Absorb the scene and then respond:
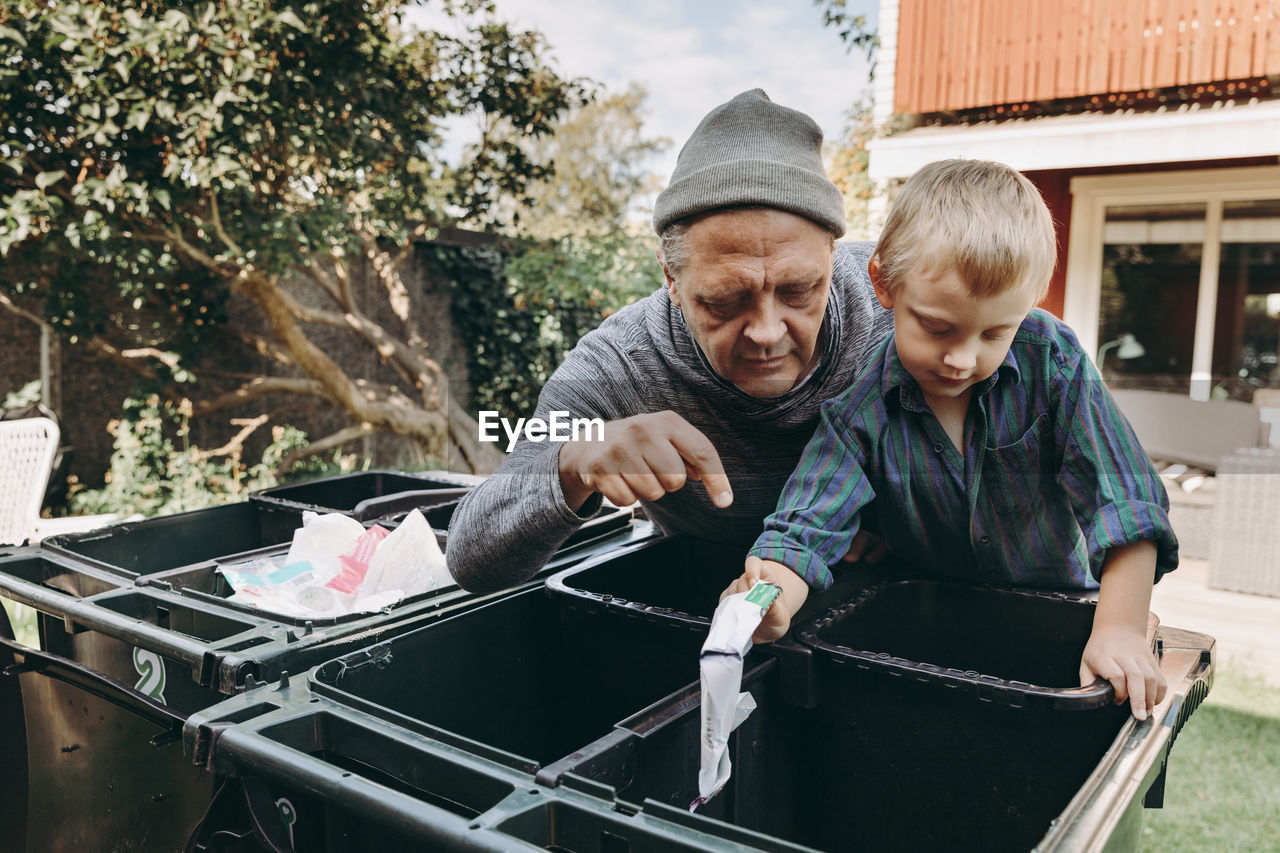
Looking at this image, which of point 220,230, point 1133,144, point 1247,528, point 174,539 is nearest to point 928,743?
point 174,539

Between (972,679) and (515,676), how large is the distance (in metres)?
0.69

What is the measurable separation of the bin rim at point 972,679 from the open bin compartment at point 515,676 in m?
0.20

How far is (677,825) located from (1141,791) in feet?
1.60

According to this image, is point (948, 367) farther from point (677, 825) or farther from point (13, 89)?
point (13, 89)

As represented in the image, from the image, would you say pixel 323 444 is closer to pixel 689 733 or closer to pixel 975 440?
pixel 975 440

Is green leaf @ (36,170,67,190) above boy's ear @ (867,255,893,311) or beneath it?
above

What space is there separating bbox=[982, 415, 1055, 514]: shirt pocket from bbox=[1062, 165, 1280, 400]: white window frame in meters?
5.30

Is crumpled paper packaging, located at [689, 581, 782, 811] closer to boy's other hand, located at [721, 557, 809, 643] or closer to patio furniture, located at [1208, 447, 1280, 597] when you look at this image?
boy's other hand, located at [721, 557, 809, 643]

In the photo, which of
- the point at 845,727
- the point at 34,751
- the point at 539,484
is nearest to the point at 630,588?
the point at 539,484

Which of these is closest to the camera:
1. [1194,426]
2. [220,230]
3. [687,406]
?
[687,406]

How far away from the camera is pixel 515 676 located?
1393 mm

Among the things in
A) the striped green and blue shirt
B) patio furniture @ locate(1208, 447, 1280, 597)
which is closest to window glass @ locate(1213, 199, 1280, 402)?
patio furniture @ locate(1208, 447, 1280, 597)

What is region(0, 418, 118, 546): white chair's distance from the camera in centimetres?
343

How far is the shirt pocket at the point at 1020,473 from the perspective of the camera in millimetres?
1317
